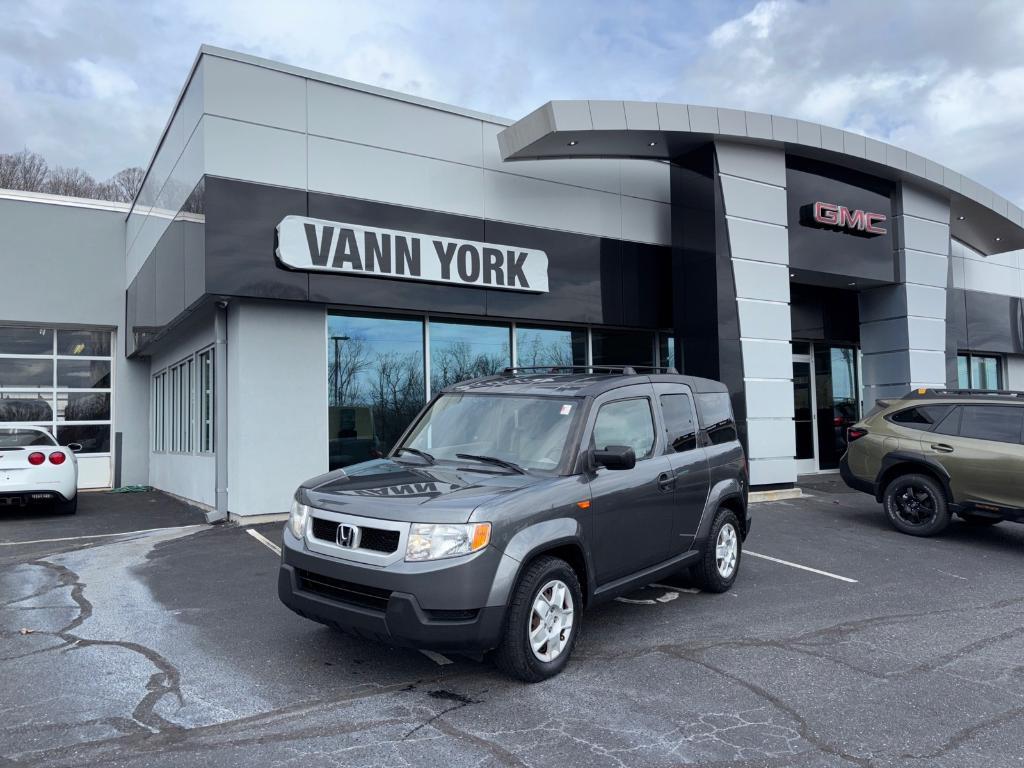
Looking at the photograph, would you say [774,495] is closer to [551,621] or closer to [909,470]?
[909,470]

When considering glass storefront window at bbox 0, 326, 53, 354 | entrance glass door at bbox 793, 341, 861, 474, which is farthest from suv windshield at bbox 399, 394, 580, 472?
glass storefront window at bbox 0, 326, 53, 354

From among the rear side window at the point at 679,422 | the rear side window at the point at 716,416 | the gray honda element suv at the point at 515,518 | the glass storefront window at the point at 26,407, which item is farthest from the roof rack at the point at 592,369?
the glass storefront window at the point at 26,407

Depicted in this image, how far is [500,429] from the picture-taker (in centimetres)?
526

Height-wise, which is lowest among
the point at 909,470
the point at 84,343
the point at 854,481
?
the point at 854,481

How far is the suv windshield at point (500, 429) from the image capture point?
4977 mm

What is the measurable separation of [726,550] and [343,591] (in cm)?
366

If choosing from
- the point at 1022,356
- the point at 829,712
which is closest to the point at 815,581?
the point at 829,712

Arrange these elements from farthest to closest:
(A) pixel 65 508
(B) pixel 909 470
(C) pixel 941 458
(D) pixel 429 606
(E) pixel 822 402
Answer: (E) pixel 822 402, (A) pixel 65 508, (B) pixel 909 470, (C) pixel 941 458, (D) pixel 429 606

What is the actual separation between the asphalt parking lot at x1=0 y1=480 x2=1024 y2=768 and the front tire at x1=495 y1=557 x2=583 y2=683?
0.42 ft

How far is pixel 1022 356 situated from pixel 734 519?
20.9m

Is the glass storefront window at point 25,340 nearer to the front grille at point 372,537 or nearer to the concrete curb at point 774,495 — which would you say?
the concrete curb at point 774,495

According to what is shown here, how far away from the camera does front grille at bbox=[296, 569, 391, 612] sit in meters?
4.12

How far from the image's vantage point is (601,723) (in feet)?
12.6

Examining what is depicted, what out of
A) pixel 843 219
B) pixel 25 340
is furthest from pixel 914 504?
pixel 25 340
